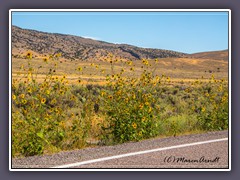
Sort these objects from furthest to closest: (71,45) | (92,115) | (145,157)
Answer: (71,45) < (92,115) < (145,157)

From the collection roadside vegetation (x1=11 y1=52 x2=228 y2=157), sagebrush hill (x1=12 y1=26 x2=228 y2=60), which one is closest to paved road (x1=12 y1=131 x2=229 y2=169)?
roadside vegetation (x1=11 y1=52 x2=228 y2=157)

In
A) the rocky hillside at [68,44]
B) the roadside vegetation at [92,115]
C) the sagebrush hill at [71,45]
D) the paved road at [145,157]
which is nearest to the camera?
the paved road at [145,157]

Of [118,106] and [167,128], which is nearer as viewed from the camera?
[118,106]

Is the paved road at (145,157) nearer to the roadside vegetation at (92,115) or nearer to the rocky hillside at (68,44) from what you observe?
the roadside vegetation at (92,115)

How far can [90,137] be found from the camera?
11398mm

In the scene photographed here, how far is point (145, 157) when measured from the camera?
27.7ft

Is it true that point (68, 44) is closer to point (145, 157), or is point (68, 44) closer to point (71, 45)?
point (71, 45)

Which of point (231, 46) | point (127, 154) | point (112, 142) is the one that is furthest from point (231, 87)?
point (112, 142)

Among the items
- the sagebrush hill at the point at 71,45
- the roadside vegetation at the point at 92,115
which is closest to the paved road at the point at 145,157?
the roadside vegetation at the point at 92,115

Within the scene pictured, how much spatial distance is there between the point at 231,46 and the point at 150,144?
9.31 feet

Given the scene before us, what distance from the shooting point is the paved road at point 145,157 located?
7820 mm

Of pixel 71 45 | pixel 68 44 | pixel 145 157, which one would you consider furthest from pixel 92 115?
pixel 71 45

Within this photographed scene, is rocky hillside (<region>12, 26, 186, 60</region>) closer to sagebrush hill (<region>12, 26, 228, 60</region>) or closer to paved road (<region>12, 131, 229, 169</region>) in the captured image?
sagebrush hill (<region>12, 26, 228, 60</region>)
